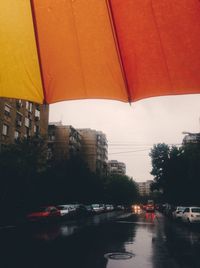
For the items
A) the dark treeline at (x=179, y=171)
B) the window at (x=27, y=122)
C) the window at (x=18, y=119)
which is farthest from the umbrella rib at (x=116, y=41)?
the window at (x=27, y=122)

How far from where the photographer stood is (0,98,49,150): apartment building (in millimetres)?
44062

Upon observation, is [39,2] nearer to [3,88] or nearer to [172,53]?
[3,88]

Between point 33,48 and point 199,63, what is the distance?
70.8 inches

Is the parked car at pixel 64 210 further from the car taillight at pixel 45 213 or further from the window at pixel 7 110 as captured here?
the window at pixel 7 110

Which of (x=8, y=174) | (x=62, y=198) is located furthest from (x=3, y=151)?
(x=62, y=198)

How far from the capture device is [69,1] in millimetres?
3258

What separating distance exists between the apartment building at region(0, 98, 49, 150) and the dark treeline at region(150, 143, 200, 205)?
1854cm

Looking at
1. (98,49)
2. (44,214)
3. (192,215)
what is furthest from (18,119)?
(98,49)

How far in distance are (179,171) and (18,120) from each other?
27808mm

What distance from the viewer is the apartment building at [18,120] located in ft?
145

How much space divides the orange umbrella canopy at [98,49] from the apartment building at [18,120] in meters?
35.3

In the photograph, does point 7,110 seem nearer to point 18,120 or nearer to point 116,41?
point 18,120

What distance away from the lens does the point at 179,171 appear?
54312 millimetres

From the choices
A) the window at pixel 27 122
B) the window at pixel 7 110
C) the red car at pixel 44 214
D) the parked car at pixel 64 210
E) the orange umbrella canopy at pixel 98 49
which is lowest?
the orange umbrella canopy at pixel 98 49
